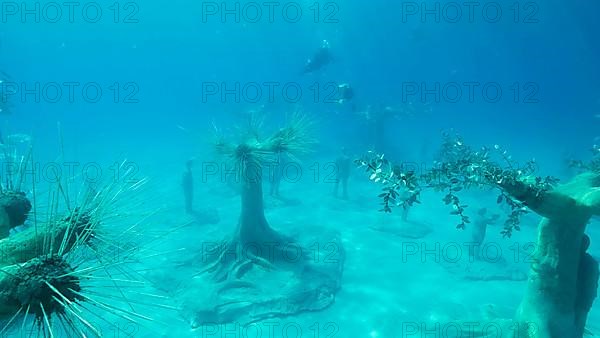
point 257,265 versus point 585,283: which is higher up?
point 585,283

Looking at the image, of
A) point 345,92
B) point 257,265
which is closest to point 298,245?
point 257,265

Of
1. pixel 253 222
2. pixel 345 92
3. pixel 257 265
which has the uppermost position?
pixel 345 92

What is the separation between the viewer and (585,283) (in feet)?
17.3

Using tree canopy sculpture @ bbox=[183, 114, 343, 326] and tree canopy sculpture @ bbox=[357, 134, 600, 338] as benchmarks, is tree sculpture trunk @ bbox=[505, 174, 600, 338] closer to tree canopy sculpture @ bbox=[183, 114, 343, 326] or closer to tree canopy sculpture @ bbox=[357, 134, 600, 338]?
tree canopy sculpture @ bbox=[357, 134, 600, 338]

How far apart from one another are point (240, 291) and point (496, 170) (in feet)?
22.1

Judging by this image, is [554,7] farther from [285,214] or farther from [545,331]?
[545,331]

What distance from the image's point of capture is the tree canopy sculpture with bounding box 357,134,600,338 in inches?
177

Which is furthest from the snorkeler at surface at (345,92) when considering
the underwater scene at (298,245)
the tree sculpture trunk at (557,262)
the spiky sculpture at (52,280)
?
the spiky sculpture at (52,280)

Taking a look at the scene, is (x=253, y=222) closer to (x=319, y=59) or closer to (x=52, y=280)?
(x=319, y=59)

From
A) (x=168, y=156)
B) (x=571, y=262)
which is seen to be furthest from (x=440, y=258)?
(x=168, y=156)

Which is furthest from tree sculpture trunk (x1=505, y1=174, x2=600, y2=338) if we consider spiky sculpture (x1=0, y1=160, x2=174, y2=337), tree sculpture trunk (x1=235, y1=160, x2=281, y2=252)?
tree sculpture trunk (x1=235, y1=160, x2=281, y2=252)

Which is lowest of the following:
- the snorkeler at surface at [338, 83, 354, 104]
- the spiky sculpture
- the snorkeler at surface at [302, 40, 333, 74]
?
the spiky sculpture

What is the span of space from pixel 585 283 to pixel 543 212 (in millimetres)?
1518

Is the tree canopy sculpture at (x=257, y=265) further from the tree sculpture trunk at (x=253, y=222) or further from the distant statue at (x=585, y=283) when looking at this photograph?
the distant statue at (x=585, y=283)
